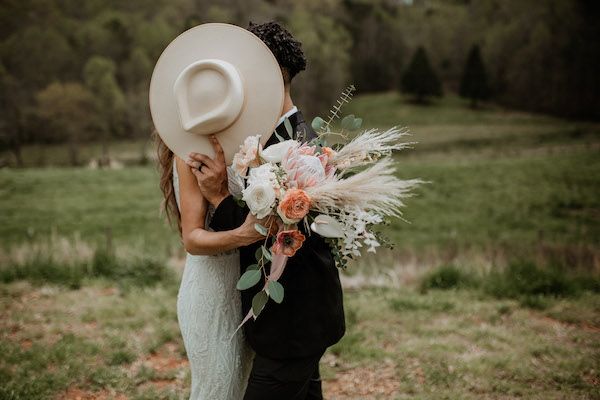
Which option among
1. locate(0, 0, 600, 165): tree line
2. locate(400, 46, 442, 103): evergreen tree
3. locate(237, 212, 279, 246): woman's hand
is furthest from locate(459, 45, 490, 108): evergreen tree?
locate(237, 212, 279, 246): woman's hand

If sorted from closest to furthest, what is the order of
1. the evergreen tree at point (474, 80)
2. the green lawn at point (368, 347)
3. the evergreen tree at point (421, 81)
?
the green lawn at point (368, 347), the evergreen tree at point (474, 80), the evergreen tree at point (421, 81)

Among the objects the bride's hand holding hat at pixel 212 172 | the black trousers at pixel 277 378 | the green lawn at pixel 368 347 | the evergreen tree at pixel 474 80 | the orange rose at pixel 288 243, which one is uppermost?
the evergreen tree at pixel 474 80

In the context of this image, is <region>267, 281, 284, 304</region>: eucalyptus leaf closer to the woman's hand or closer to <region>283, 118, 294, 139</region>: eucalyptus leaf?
the woman's hand

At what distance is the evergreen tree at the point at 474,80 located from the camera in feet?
161

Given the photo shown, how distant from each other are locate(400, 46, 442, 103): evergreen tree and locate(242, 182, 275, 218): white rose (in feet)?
Answer: 171

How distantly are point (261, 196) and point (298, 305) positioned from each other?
0.51m

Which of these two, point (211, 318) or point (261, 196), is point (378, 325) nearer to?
point (211, 318)

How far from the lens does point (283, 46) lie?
205cm

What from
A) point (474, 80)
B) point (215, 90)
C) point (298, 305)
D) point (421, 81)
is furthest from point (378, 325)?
point (421, 81)

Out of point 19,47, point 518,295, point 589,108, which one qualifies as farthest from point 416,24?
point 518,295

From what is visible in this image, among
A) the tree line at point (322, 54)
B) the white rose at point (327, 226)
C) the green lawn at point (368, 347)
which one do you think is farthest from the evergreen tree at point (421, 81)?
the white rose at point (327, 226)

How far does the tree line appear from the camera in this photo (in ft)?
138

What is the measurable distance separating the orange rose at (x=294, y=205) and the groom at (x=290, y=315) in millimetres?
248

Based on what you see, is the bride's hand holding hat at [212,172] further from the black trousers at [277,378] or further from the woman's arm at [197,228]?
the black trousers at [277,378]
